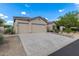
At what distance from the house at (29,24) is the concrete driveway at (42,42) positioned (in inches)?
3.3

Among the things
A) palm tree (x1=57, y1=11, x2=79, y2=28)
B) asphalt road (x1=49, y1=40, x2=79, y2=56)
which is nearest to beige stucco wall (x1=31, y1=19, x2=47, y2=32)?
palm tree (x1=57, y1=11, x2=79, y2=28)

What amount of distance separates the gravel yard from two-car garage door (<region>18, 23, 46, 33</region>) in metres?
0.18

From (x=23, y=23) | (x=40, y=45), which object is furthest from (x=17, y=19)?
(x=40, y=45)

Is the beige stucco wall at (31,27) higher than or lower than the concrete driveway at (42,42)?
higher

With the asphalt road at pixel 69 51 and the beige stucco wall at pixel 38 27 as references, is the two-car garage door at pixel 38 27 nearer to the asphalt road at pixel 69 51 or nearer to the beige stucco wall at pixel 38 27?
the beige stucco wall at pixel 38 27

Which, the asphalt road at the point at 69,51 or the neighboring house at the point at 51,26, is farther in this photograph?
the neighboring house at the point at 51,26

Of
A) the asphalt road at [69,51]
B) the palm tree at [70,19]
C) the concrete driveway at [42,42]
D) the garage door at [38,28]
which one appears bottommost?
the asphalt road at [69,51]

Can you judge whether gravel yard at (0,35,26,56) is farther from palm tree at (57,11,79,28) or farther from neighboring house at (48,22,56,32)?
palm tree at (57,11,79,28)

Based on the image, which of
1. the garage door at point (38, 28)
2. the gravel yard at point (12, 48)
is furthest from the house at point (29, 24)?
the gravel yard at point (12, 48)

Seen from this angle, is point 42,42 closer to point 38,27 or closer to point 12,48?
point 38,27

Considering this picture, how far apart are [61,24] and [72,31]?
209mm

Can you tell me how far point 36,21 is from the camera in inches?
87.8

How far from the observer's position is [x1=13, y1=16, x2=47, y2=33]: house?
2203mm

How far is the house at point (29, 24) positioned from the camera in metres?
2.20
